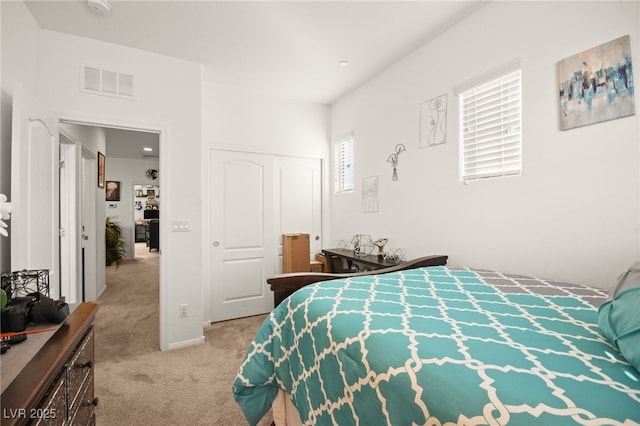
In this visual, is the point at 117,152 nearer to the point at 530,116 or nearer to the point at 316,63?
the point at 316,63

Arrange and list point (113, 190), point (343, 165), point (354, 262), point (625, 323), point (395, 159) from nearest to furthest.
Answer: point (625, 323)
point (395, 159)
point (354, 262)
point (343, 165)
point (113, 190)

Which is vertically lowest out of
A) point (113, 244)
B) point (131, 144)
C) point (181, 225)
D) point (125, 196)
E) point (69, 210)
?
point (113, 244)

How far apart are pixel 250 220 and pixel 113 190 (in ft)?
19.1

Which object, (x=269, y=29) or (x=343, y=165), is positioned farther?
(x=343, y=165)

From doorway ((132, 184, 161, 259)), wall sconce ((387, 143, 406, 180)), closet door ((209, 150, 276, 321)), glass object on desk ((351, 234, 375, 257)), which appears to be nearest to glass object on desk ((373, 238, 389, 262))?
glass object on desk ((351, 234, 375, 257))

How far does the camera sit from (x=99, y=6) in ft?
6.81

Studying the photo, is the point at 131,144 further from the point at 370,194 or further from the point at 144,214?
the point at 370,194

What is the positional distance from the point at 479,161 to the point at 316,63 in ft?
5.93

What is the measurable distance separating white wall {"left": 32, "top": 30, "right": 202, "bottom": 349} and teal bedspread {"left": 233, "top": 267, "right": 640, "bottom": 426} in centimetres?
160

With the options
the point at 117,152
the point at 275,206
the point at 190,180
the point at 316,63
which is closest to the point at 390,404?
the point at 190,180

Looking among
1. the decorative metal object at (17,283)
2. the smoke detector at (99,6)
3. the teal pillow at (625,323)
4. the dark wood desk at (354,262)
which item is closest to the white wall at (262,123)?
the smoke detector at (99,6)

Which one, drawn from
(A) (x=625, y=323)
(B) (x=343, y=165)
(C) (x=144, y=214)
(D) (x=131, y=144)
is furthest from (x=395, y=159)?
(C) (x=144, y=214)

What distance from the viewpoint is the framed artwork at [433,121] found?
243cm

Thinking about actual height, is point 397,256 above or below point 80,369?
above
